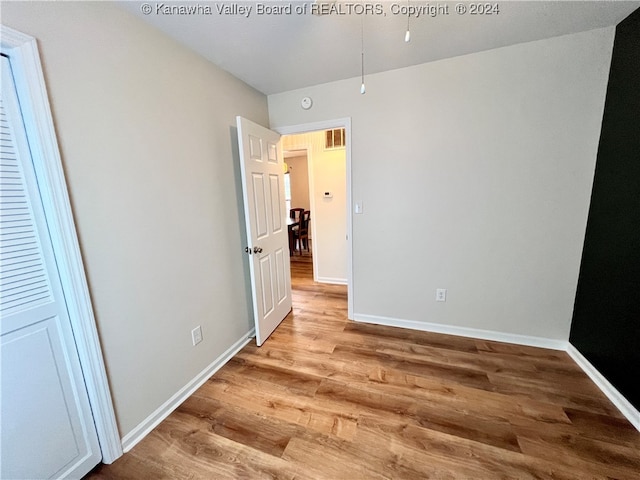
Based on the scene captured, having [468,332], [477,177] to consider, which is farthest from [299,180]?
[468,332]

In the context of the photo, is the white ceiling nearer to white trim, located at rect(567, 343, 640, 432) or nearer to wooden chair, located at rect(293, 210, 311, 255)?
white trim, located at rect(567, 343, 640, 432)

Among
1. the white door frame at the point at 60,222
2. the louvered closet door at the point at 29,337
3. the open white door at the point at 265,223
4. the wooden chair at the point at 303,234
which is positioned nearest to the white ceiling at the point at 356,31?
the open white door at the point at 265,223

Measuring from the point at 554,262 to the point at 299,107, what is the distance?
104 inches

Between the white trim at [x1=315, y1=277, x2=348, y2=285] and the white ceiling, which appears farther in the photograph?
the white trim at [x1=315, y1=277, x2=348, y2=285]

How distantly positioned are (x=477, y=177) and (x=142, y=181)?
7.99ft

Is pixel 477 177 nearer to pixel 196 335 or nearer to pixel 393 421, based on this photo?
pixel 393 421

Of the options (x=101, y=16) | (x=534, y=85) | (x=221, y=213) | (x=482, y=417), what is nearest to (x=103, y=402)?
(x=221, y=213)

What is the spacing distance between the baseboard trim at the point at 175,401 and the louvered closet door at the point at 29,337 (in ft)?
0.76

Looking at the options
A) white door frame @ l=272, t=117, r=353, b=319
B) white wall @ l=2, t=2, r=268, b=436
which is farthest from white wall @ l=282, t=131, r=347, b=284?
white wall @ l=2, t=2, r=268, b=436

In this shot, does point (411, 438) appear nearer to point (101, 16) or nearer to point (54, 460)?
point (54, 460)

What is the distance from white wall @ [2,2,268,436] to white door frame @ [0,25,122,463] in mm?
52

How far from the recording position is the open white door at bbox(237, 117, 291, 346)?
2.07 m

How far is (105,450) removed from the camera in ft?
4.23

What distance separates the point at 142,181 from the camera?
143 cm
